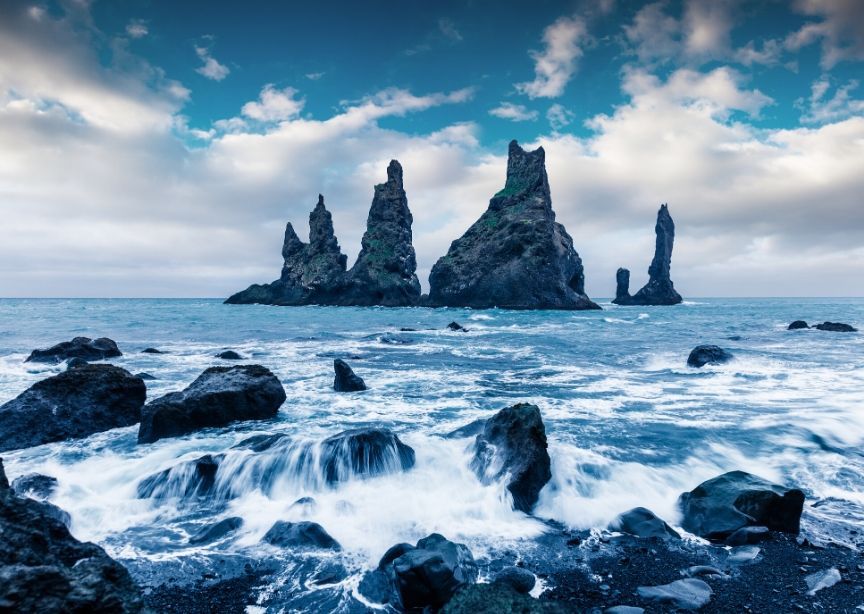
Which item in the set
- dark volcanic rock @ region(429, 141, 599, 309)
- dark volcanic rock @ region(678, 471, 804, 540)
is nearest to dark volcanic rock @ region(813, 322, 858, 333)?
dark volcanic rock @ region(678, 471, 804, 540)

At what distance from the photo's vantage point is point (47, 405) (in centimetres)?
988

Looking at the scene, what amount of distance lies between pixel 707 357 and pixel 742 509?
1601cm

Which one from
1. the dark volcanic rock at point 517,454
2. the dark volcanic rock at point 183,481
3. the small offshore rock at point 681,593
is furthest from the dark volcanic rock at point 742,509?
the dark volcanic rock at point 183,481

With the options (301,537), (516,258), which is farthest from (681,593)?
(516,258)

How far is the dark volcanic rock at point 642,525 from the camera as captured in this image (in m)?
5.96

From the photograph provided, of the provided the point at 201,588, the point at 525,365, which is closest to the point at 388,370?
the point at 525,365

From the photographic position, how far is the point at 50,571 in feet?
9.60

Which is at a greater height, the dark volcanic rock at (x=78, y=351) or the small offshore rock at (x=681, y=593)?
the dark volcanic rock at (x=78, y=351)

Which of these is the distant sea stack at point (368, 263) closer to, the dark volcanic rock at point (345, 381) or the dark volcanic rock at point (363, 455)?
the dark volcanic rock at point (345, 381)

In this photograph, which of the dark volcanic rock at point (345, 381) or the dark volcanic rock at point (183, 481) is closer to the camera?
the dark volcanic rock at point (183, 481)

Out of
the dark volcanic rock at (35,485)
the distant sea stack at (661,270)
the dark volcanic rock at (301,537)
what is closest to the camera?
the dark volcanic rock at (301,537)

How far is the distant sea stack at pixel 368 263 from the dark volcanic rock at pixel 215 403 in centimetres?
9174

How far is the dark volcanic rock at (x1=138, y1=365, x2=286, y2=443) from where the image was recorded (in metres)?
9.80

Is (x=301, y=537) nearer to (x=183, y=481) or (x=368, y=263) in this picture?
(x=183, y=481)
